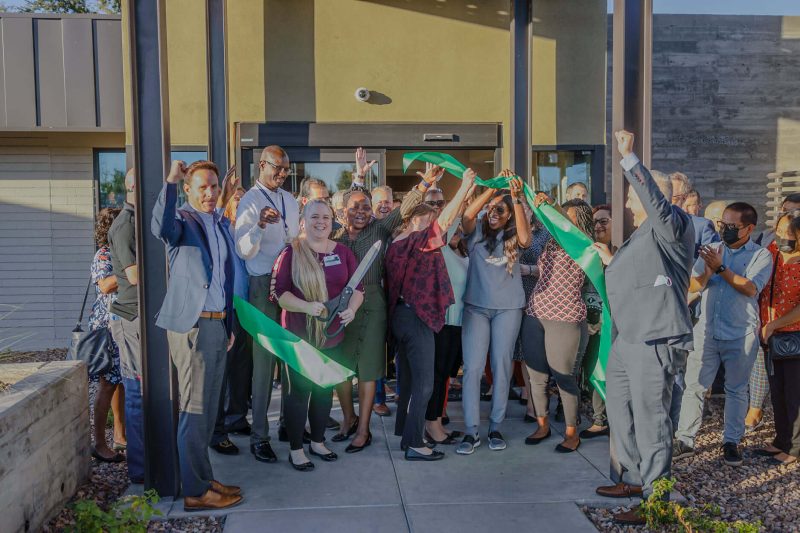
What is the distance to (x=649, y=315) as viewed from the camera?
12.6 ft

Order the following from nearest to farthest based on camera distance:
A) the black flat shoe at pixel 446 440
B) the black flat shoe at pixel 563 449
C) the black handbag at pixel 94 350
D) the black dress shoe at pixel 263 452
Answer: the black handbag at pixel 94 350 → the black dress shoe at pixel 263 452 → the black flat shoe at pixel 563 449 → the black flat shoe at pixel 446 440

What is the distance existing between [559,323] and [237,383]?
8.45ft

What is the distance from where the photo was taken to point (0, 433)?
128 inches

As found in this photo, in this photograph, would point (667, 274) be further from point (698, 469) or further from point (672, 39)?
point (672, 39)

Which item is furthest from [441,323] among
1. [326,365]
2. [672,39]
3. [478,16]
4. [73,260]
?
[672,39]

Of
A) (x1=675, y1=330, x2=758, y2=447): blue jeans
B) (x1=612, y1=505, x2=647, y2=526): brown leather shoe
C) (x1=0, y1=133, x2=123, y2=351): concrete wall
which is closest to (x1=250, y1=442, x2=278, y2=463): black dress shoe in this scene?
(x1=612, y1=505, x2=647, y2=526): brown leather shoe

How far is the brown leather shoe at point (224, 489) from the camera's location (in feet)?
13.4

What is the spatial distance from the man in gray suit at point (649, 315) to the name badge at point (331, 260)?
1799 mm

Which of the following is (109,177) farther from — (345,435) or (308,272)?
(308,272)

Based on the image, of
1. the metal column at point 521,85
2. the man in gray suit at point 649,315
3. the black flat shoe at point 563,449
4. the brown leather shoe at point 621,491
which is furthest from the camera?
the metal column at point 521,85

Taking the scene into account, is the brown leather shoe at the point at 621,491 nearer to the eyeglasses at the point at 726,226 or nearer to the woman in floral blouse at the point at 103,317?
the eyeglasses at the point at 726,226

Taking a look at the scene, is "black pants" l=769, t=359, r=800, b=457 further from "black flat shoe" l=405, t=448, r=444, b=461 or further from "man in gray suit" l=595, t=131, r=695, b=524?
"black flat shoe" l=405, t=448, r=444, b=461

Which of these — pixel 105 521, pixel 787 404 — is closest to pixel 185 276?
pixel 105 521

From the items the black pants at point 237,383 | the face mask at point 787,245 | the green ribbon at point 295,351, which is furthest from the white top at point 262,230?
the face mask at point 787,245
